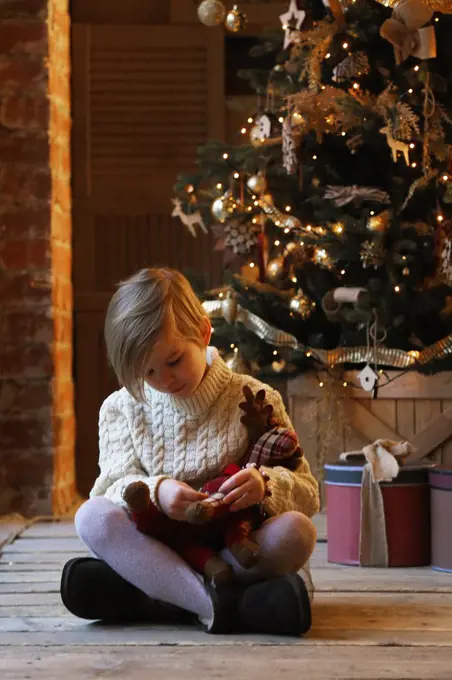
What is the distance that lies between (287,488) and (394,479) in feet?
2.32

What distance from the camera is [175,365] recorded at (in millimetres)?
1871

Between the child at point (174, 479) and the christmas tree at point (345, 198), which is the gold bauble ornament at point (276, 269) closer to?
the christmas tree at point (345, 198)

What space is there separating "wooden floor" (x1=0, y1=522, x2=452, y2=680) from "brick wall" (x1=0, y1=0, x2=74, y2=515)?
1220mm

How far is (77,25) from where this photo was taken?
13.8 ft

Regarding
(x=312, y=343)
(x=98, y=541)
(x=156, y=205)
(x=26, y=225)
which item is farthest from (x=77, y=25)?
(x=98, y=541)

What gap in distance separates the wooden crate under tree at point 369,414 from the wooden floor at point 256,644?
2.76 ft

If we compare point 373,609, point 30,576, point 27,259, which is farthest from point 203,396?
point 27,259

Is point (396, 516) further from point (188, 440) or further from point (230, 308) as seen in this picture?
point (230, 308)

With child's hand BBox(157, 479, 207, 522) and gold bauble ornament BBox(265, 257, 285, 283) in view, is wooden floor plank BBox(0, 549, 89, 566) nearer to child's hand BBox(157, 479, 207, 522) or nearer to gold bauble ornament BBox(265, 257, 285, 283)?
child's hand BBox(157, 479, 207, 522)

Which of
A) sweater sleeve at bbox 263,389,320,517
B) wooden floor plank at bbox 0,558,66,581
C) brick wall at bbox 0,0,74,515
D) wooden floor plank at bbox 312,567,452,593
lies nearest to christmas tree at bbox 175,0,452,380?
brick wall at bbox 0,0,74,515

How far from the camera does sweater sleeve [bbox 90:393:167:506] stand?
1.94 m

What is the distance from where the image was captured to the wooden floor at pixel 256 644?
1539 mm

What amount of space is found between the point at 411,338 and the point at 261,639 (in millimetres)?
1602

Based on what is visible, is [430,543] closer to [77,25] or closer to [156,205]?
[156,205]
